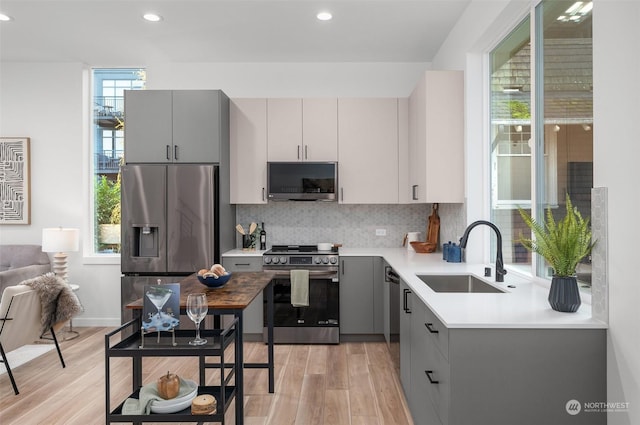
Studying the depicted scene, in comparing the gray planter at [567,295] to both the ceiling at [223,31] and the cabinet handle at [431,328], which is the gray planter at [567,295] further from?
the ceiling at [223,31]

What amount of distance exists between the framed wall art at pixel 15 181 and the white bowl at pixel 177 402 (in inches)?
152

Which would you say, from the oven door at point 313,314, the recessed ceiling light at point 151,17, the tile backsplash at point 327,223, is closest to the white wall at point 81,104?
the recessed ceiling light at point 151,17

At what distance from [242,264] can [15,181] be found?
9.35ft

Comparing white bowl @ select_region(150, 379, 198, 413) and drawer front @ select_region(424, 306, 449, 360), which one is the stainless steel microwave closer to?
drawer front @ select_region(424, 306, 449, 360)

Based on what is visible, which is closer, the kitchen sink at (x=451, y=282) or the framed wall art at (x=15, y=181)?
the kitchen sink at (x=451, y=282)

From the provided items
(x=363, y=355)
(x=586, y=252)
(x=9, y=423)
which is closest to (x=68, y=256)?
(x=9, y=423)

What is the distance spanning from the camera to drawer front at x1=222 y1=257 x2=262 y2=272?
168 inches

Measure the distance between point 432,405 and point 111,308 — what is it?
4.09m

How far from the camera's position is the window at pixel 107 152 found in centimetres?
504

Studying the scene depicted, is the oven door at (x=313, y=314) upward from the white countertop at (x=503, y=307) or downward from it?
downward

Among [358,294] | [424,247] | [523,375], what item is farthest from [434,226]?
[523,375]

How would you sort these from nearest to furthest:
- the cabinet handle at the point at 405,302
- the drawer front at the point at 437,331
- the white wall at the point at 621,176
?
the white wall at the point at 621,176 → the drawer front at the point at 437,331 → the cabinet handle at the point at 405,302

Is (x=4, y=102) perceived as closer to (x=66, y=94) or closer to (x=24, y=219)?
(x=66, y=94)

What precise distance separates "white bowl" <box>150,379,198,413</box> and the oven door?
6.83 feet
